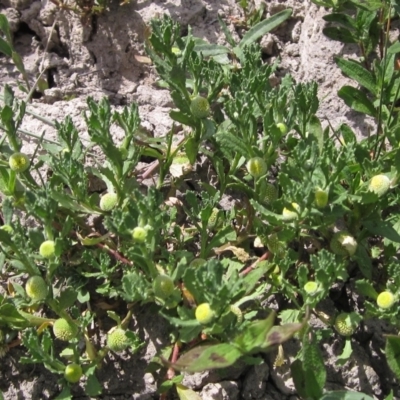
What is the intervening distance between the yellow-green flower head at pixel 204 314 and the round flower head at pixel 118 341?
1.51 feet

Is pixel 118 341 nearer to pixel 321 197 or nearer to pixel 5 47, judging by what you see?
pixel 321 197

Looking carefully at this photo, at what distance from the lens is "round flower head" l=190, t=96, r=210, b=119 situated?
296 centimetres

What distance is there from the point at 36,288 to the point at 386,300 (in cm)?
140

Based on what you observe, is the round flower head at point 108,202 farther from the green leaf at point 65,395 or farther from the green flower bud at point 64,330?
the green leaf at point 65,395

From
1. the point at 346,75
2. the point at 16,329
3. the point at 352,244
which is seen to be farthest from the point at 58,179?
the point at 346,75

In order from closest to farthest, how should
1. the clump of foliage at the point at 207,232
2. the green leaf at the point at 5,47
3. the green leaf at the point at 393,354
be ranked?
the clump of foliage at the point at 207,232 → the green leaf at the point at 393,354 → the green leaf at the point at 5,47

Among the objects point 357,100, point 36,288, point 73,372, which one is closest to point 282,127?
point 357,100

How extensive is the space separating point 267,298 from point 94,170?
3.18ft

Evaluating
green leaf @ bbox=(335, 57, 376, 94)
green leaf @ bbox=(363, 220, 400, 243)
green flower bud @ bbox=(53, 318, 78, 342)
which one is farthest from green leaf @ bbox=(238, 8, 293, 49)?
green flower bud @ bbox=(53, 318, 78, 342)

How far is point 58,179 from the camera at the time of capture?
286cm

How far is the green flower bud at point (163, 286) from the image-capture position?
8.53ft

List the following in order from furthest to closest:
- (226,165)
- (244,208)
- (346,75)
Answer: (346,75) < (226,165) < (244,208)

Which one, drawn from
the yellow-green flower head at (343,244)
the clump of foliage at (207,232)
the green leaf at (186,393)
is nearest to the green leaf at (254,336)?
the clump of foliage at (207,232)

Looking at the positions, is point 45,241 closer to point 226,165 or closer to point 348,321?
point 226,165
